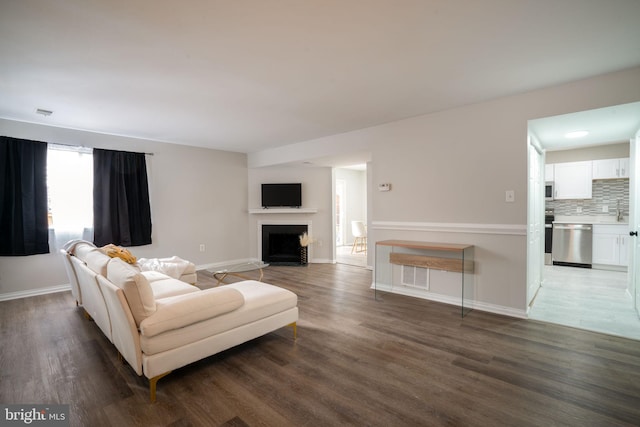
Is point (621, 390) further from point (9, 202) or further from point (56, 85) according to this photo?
point (9, 202)

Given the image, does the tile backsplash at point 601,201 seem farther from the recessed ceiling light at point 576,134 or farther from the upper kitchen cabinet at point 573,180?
the recessed ceiling light at point 576,134

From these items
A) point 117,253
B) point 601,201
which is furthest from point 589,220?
point 117,253

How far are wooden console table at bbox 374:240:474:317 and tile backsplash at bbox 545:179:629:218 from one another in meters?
4.24

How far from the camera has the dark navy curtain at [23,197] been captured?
394 cm

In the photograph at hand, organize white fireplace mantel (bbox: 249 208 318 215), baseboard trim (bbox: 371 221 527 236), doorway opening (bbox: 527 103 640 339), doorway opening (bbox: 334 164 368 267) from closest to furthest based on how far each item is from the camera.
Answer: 1. doorway opening (bbox: 527 103 640 339)
2. baseboard trim (bbox: 371 221 527 236)
3. white fireplace mantel (bbox: 249 208 318 215)
4. doorway opening (bbox: 334 164 368 267)

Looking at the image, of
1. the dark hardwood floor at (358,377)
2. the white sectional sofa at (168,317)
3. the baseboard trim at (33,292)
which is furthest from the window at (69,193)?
the white sectional sofa at (168,317)

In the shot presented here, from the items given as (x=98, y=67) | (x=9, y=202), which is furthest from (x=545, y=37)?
(x=9, y=202)

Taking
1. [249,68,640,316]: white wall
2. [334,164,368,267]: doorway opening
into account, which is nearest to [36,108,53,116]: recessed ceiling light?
[249,68,640,316]: white wall

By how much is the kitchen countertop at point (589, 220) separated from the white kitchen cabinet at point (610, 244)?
0.37 feet

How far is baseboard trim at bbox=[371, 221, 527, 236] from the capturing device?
3.22 metres

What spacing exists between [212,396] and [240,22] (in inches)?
97.7

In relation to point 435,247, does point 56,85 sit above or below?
above

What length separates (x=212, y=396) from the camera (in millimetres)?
1903

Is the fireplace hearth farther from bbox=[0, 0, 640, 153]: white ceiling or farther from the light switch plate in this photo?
the light switch plate
